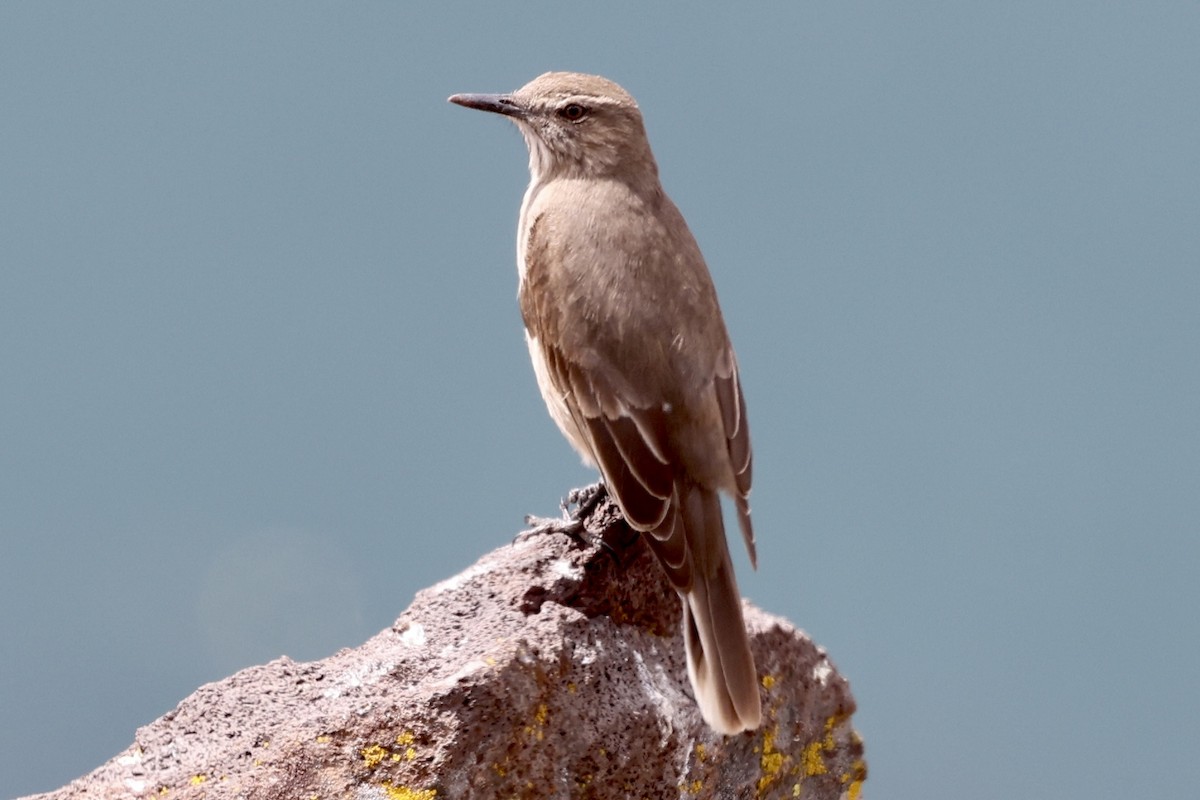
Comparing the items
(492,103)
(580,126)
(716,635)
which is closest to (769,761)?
(716,635)

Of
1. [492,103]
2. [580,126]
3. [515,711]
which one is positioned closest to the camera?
[515,711]

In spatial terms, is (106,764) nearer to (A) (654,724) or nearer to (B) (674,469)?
(A) (654,724)

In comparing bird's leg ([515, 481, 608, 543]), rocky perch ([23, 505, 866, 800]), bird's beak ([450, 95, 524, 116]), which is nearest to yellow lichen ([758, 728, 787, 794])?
rocky perch ([23, 505, 866, 800])

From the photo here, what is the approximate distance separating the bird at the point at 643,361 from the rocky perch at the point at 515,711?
22 cm

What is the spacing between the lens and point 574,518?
524cm

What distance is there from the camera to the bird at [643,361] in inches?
192

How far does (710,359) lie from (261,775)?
2183 millimetres

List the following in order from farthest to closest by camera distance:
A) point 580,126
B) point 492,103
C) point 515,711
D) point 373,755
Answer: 1. point 492,103
2. point 580,126
3. point 515,711
4. point 373,755

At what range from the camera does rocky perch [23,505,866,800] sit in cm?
427

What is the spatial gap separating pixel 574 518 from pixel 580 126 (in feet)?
5.57

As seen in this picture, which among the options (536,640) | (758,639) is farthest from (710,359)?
(536,640)

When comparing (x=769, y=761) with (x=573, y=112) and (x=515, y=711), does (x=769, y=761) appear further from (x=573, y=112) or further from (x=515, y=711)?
(x=573, y=112)

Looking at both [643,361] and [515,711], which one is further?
[643,361]

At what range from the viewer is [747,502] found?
207 inches
